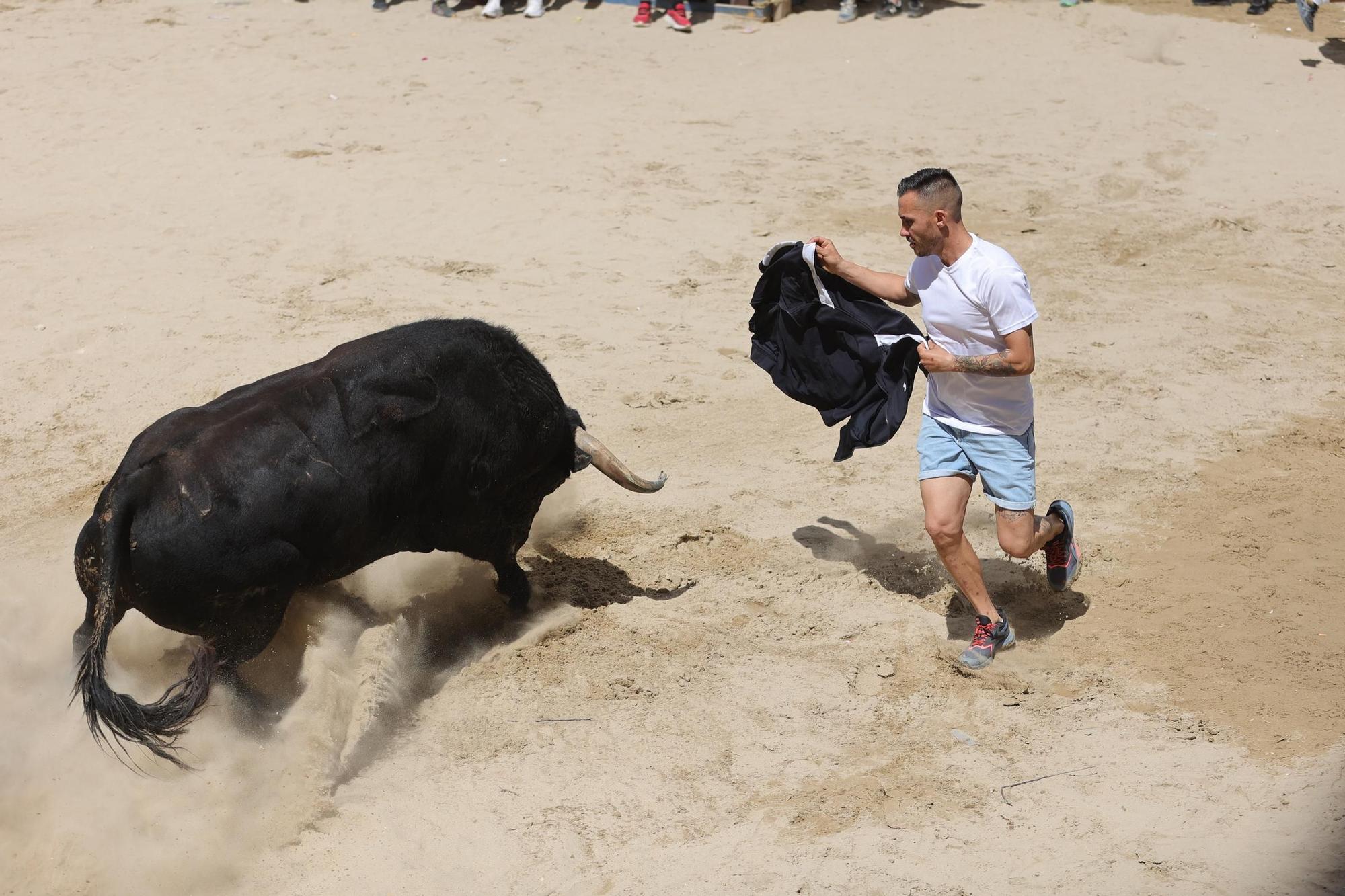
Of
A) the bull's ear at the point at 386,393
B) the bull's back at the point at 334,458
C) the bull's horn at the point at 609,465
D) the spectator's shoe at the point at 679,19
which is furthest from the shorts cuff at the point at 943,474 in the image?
the spectator's shoe at the point at 679,19

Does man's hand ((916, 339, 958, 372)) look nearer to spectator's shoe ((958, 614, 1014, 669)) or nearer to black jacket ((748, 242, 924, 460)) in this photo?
black jacket ((748, 242, 924, 460))

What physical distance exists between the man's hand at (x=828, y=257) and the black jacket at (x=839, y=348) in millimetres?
43

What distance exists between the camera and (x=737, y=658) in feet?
17.3

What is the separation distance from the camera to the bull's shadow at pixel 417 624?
4781 millimetres

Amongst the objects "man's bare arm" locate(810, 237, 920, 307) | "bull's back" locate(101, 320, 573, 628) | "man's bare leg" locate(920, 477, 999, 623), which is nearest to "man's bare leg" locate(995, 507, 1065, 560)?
"man's bare leg" locate(920, 477, 999, 623)

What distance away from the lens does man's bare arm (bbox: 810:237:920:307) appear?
5.18m

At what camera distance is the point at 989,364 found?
473cm

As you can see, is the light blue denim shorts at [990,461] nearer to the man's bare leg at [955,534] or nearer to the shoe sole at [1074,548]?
the man's bare leg at [955,534]

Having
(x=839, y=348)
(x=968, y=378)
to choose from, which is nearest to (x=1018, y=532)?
(x=968, y=378)

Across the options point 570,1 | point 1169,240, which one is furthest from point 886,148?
point 570,1

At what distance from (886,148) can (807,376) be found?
6074 mm

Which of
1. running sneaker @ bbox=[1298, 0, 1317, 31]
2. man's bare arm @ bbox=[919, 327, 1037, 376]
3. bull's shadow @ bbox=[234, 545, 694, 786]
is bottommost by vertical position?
bull's shadow @ bbox=[234, 545, 694, 786]

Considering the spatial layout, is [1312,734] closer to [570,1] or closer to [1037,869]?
[1037,869]

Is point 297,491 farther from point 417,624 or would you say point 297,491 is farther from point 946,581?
point 946,581
